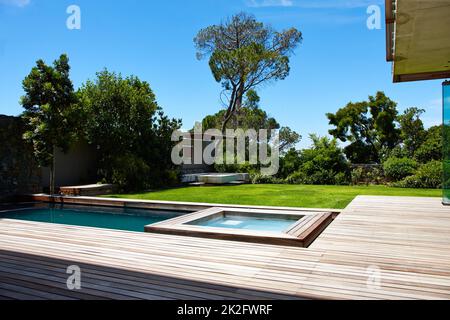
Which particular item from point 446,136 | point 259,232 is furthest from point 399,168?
point 259,232

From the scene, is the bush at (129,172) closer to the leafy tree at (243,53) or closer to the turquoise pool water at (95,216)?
the turquoise pool water at (95,216)

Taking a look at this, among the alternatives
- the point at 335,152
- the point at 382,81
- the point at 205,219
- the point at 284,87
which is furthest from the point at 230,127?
the point at 205,219

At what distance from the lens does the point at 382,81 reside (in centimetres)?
1914

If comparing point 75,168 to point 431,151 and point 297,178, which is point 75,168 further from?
point 431,151

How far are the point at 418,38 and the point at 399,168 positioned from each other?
30.8ft

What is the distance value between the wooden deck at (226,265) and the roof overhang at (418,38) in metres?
2.35

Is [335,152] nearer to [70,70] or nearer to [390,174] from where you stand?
[390,174]

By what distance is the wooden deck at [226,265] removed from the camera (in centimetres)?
249

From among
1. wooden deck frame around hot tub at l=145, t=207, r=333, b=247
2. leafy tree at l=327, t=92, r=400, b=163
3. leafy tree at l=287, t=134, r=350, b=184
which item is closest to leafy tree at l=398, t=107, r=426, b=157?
leafy tree at l=327, t=92, r=400, b=163

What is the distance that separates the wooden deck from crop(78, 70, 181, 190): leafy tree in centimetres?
709

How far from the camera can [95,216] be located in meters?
7.77

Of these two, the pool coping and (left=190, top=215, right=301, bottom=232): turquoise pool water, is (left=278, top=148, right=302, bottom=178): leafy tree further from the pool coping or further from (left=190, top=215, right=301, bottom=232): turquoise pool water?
(left=190, top=215, right=301, bottom=232): turquoise pool water

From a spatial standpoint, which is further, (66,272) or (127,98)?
(127,98)

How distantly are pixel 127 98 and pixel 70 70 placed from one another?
2295mm
